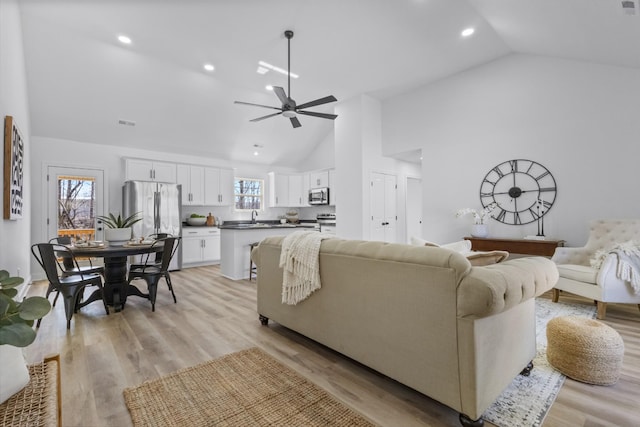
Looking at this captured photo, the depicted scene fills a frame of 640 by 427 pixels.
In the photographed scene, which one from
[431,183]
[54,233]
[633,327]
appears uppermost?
[431,183]

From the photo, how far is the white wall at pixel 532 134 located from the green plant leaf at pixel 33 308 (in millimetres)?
5461

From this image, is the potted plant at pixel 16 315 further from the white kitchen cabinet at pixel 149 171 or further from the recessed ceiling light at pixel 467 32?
the white kitchen cabinet at pixel 149 171

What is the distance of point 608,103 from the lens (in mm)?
3951

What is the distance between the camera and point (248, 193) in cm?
796

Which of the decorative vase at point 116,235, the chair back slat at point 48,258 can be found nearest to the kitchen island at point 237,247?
the decorative vase at point 116,235

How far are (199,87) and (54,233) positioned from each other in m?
3.67

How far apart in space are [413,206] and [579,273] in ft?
13.8

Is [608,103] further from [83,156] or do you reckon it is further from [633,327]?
[83,156]

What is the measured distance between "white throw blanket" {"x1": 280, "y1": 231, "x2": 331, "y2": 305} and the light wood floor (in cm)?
47

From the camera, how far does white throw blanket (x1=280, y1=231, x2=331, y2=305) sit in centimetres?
228

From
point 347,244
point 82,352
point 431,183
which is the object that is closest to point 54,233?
point 82,352

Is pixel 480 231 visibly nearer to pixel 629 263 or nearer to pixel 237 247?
pixel 629 263

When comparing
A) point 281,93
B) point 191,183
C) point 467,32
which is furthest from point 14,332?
point 191,183

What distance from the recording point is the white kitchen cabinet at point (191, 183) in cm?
645
